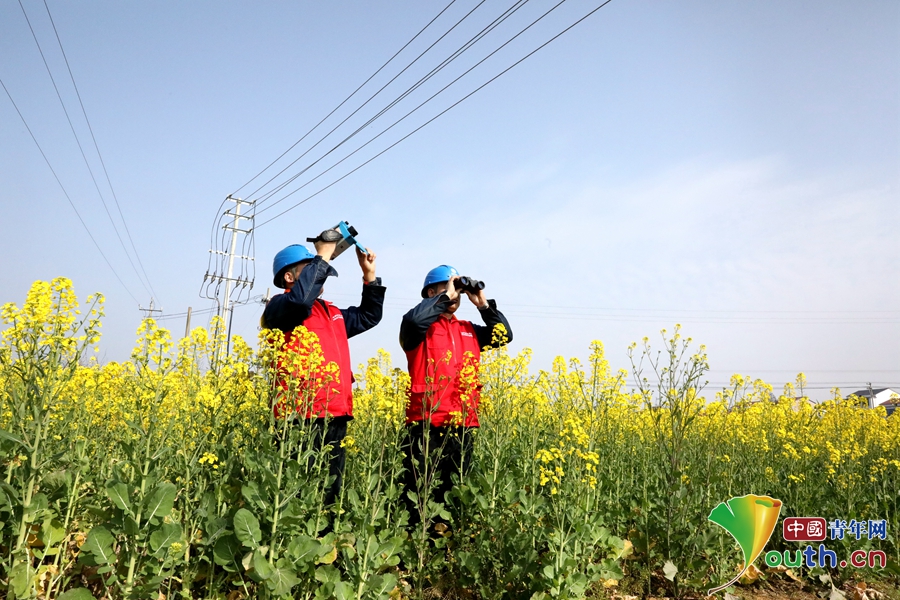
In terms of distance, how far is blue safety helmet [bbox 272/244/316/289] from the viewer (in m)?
3.48

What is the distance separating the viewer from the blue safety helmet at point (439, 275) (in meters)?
4.14

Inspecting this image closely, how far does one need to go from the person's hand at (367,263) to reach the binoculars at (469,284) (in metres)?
0.69

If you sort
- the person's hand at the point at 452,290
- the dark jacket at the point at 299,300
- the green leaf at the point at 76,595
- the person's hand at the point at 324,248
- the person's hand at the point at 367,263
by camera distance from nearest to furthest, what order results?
the green leaf at the point at 76,595, the dark jacket at the point at 299,300, the person's hand at the point at 324,248, the person's hand at the point at 367,263, the person's hand at the point at 452,290

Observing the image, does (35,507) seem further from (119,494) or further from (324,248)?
(324,248)

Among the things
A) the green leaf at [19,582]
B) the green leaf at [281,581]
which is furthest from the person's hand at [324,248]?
the green leaf at [19,582]

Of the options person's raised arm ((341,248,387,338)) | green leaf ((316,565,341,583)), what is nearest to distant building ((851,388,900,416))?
person's raised arm ((341,248,387,338))

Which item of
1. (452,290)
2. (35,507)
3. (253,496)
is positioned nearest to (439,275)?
(452,290)

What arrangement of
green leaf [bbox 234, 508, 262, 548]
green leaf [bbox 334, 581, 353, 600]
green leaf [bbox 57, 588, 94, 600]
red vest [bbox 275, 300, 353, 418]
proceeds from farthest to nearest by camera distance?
red vest [bbox 275, 300, 353, 418] < green leaf [bbox 334, 581, 353, 600] < green leaf [bbox 234, 508, 262, 548] < green leaf [bbox 57, 588, 94, 600]

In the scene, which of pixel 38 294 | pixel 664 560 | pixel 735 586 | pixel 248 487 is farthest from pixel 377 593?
pixel 735 586

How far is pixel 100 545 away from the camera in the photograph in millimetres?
2451

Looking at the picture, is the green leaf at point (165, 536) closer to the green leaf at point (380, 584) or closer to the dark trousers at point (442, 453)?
the green leaf at point (380, 584)

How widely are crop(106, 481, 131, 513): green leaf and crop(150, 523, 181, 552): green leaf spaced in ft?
0.54

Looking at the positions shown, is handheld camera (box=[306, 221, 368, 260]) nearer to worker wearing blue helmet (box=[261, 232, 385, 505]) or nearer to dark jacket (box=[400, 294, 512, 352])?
worker wearing blue helmet (box=[261, 232, 385, 505])

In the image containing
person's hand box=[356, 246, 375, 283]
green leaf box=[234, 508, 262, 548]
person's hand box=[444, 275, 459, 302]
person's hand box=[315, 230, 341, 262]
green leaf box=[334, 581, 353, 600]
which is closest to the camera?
green leaf box=[234, 508, 262, 548]
